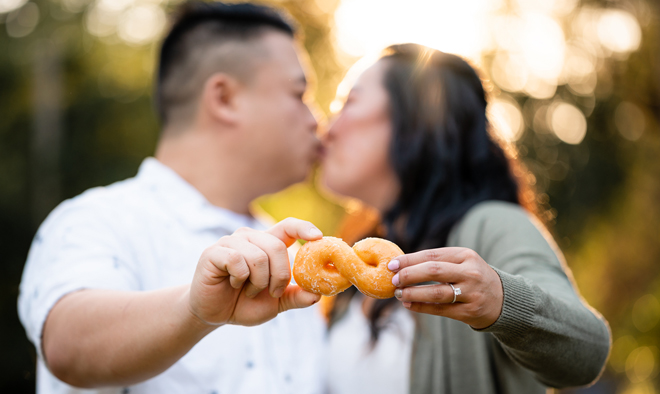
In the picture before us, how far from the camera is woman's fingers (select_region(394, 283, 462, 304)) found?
1256mm

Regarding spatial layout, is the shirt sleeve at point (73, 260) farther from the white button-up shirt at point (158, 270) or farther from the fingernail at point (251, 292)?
the fingernail at point (251, 292)

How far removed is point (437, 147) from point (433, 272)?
5.08 feet

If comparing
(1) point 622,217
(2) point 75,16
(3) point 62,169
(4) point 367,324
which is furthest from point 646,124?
(2) point 75,16

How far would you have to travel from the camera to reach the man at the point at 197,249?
1385mm

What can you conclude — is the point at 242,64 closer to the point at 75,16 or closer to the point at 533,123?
the point at 533,123

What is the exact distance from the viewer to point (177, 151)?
101 inches

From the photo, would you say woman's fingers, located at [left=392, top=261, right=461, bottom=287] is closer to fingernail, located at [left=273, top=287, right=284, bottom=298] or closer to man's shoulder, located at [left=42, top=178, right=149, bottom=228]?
fingernail, located at [left=273, top=287, right=284, bottom=298]

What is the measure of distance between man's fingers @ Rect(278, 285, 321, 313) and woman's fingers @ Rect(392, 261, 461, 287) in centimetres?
31

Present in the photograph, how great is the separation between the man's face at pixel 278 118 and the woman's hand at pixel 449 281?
152 cm

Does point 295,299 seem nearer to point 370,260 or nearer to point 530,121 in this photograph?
point 370,260

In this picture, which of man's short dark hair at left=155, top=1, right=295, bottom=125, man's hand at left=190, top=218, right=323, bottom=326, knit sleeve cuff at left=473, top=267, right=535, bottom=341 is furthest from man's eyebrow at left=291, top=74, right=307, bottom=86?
knit sleeve cuff at left=473, top=267, right=535, bottom=341

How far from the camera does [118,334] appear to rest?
4.75 ft

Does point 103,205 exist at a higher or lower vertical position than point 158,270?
higher

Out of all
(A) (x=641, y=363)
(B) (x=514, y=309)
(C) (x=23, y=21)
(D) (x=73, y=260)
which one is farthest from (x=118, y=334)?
(C) (x=23, y=21)
